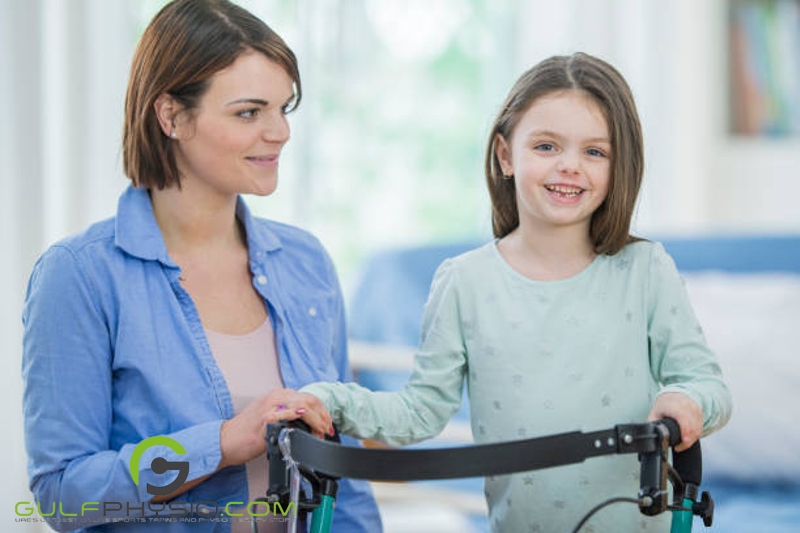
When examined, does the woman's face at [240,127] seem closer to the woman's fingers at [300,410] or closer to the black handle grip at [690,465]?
the woman's fingers at [300,410]

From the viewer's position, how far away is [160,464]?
121 centimetres

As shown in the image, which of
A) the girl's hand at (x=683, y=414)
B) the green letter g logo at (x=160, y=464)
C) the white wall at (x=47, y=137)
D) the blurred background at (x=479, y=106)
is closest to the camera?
the girl's hand at (x=683, y=414)

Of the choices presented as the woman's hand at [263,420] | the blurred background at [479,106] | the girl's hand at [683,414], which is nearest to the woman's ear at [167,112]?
the woman's hand at [263,420]

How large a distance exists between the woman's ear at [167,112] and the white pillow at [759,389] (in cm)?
134

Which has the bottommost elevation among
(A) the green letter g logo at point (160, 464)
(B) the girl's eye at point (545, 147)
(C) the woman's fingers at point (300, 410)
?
(A) the green letter g logo at point (160, 464)

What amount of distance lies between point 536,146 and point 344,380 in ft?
1.61

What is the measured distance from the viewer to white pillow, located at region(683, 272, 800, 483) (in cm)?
213

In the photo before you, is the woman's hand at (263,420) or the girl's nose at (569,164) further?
the girl's nose at (569,164)

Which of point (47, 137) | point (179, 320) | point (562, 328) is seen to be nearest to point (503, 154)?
point (562, 328)

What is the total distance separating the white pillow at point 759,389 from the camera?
2127mm

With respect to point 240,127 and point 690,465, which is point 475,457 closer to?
point 690,465

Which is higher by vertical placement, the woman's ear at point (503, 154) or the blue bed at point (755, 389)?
the woman's ear at point (503, 154)

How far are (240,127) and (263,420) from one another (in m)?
0.39

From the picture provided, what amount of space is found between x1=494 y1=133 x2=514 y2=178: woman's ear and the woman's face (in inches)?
11.2
